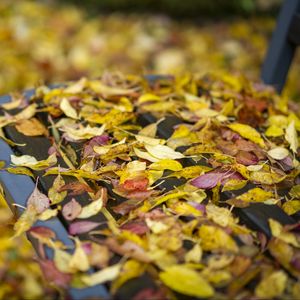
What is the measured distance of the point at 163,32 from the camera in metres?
3.47

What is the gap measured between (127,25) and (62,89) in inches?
83.1

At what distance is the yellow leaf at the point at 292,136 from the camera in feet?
4.18

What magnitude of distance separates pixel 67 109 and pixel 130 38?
2.06m

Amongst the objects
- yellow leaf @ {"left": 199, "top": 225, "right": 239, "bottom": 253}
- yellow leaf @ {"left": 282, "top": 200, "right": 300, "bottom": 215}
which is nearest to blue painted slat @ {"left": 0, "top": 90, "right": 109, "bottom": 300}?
yellow leaf @ {"left": 199, "top": 225, "right": 239, "bottom": 253}

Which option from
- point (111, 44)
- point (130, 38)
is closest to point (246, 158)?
point (111, 44)

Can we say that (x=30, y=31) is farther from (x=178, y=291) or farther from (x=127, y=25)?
(x=178, y=291)

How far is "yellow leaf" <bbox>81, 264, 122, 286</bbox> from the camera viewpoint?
85cm

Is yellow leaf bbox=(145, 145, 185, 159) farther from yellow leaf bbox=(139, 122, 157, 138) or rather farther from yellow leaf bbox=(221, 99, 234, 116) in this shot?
yellow leaf bbox=(221, 99, 234, 116)

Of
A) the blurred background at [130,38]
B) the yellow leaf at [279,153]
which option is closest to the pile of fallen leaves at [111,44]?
the blurred background at [130,38]

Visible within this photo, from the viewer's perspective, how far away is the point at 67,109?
1.39 m

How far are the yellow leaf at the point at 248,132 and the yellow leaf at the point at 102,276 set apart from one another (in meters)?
0.58

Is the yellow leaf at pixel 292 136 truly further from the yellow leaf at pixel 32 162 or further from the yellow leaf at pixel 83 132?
the yellow leaf at pixel 32 162

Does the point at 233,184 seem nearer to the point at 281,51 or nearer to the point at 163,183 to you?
the point at 163,183

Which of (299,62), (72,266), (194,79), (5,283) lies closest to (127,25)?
(299,62)
